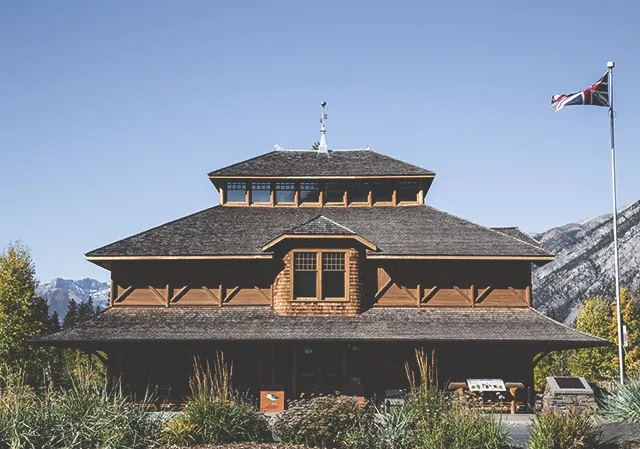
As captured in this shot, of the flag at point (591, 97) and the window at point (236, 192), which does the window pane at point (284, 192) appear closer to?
the window at point (236, 192)

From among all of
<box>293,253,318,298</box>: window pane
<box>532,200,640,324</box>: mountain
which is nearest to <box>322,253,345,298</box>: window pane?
<box>293,253,318,298</box>: window pane

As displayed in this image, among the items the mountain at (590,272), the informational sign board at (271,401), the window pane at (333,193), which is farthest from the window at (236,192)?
the mountain at (590,272)

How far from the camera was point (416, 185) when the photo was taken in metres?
29.8

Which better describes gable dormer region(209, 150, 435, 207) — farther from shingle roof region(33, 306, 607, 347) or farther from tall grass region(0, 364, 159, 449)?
tall grass region(0, 364, 159, 449)

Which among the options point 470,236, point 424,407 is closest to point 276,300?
point 470,236

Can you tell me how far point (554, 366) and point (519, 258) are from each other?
26710 millimetres

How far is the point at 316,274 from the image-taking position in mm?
25297

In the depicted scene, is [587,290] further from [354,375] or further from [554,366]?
[354,375]

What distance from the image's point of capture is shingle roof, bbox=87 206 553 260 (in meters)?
25.5

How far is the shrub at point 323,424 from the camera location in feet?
44.6

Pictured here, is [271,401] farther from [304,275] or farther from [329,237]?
[329,237]

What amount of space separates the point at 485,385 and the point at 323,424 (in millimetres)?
11645

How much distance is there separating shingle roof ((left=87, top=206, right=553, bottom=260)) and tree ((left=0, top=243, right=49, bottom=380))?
1639cm

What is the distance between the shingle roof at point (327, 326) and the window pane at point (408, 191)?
5.94 meters
